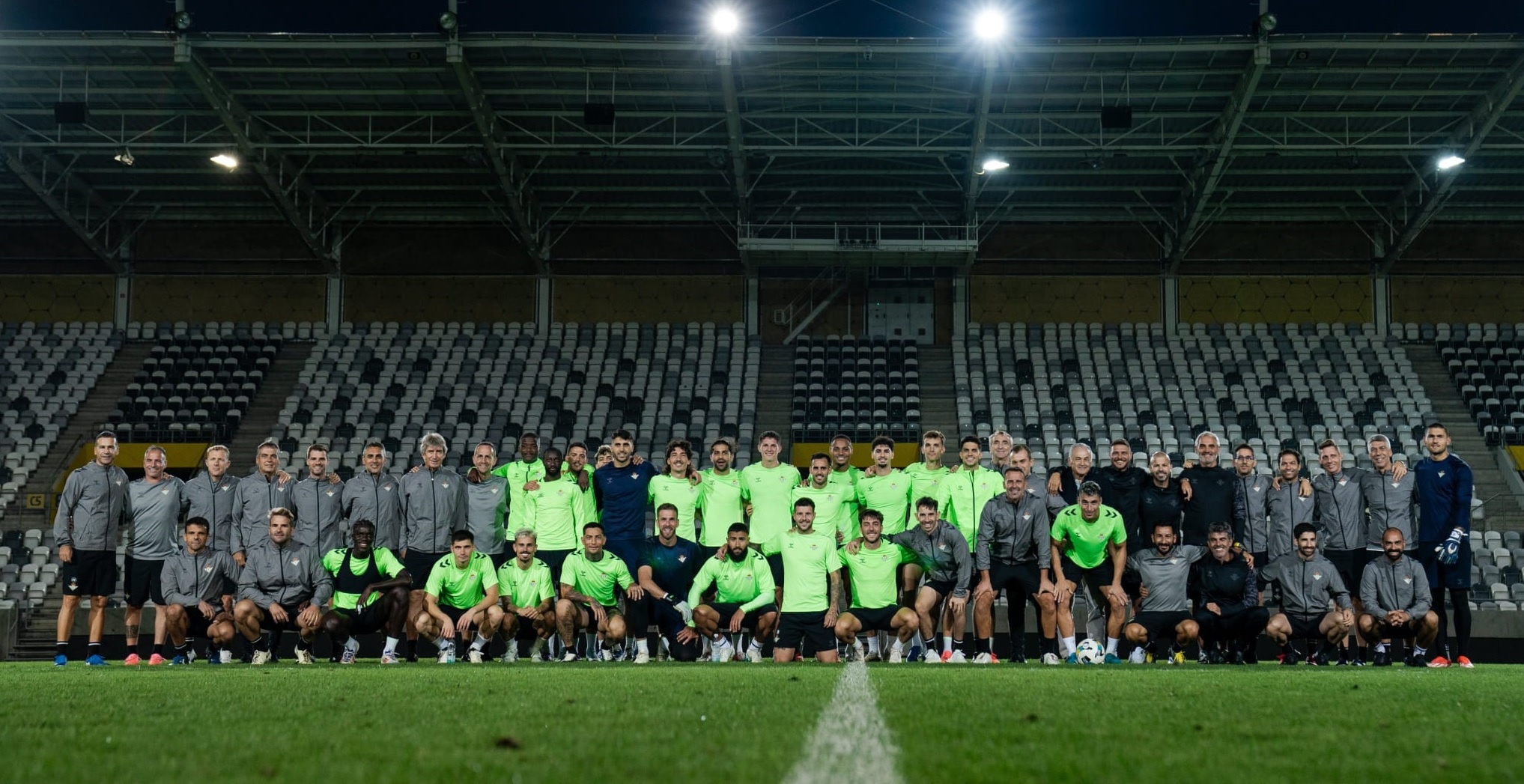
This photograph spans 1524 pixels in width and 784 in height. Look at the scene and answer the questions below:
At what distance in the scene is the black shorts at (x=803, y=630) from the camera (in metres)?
11.8

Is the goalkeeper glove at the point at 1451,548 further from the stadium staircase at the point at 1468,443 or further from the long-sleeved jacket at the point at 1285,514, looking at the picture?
the stadium staircase at the point at 1468,443

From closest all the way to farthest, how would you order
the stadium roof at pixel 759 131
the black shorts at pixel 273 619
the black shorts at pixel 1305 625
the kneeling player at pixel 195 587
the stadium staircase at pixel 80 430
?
1. the black shorts at pixel 273 619
2. the black shorts at pixel 1305 625
3. the kneeling player at pixel 195 587
4. the stadium roof at pixel 759 131
5. the stadium staircase at pixel 80 430

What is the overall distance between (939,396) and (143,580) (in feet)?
57.5

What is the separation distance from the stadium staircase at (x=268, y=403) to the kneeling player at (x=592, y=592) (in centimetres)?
1480

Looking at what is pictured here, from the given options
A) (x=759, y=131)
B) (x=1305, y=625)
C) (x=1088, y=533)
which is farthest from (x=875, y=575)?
(x=759, y=131)

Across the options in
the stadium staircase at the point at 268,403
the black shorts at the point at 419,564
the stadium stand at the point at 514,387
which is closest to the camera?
the black shorts at the point at 419,564

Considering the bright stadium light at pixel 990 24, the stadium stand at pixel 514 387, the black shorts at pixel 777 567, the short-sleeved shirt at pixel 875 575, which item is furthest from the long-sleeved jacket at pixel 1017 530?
the stadium stand at pixel 514 387

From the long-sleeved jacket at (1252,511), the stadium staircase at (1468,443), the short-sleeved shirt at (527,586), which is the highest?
the stadium staircase at (1468,443)

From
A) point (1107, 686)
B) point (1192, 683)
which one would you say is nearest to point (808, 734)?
point (1107, 686)

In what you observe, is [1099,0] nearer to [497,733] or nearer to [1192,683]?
[1192,683]

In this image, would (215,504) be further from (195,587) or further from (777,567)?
(777,567)

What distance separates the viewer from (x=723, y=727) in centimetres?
544

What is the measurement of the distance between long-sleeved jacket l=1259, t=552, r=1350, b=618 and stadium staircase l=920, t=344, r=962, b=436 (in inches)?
513

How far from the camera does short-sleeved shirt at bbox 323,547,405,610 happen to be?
39.3 feet
